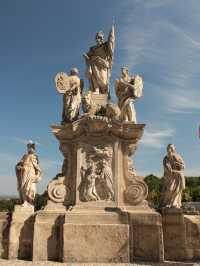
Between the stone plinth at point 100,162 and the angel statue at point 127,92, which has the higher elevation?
the angel statue at point 127,92

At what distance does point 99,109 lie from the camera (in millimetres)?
10945

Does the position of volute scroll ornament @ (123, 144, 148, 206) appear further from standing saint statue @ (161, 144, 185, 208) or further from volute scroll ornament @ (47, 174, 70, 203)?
volute scroll ornament @ (47, 174, 70, 203)

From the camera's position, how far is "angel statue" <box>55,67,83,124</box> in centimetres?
1076

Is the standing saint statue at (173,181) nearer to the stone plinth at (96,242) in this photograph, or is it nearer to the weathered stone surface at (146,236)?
the weathered stone surface at (146,236)

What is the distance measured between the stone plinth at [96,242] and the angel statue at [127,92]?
363 cm

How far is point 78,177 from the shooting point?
9844 mm

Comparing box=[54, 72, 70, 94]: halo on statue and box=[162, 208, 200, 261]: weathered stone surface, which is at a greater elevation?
box=[54, 72, 70, 94]: halo on statue

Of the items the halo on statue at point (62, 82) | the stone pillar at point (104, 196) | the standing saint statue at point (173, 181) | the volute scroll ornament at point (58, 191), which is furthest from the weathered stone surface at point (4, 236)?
the standing saint statue at point (173, 181)

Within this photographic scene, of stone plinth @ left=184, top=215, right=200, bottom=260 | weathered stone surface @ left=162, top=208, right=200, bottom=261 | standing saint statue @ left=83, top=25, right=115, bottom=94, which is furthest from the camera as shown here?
standing saint statue @ left=83, top=25, right=115, bottom=94

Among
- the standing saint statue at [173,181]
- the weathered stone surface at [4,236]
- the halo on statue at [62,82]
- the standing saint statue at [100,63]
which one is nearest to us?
the weathered stone surface at [4,236]

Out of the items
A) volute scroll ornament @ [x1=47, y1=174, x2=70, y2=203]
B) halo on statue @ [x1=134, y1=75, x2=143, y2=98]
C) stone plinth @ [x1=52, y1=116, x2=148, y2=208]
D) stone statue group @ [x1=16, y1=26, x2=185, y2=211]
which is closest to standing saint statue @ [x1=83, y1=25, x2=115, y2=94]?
stone statue group @ [x1=16, y1=26, x2=185, y2=211]

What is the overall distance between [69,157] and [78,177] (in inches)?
34.5

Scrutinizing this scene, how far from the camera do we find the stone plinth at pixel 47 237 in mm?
8922

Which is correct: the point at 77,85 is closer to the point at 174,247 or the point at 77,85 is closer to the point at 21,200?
the point at 21,200
